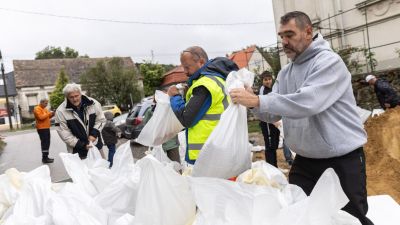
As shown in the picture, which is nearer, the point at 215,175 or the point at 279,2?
the point at 215,175

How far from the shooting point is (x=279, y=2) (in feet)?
50.4

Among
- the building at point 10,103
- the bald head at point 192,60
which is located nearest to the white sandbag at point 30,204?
the bald head at point 192,60

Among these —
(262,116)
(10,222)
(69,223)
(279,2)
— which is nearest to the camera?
(69,223)

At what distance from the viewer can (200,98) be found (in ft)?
8.21

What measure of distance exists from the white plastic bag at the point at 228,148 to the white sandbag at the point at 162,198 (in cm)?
23

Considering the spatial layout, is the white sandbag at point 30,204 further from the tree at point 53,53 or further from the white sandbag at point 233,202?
the tree at point 53,53

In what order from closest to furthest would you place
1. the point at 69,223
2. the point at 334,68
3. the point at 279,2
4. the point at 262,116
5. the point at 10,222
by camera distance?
the point at 69,223
the point at 10,222
the point at 334,68
the point at 262,116
the point at 279,2

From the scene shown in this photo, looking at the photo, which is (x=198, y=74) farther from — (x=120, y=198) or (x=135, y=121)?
(x=135, y=121)

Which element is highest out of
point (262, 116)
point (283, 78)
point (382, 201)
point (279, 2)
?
point (279, 2)

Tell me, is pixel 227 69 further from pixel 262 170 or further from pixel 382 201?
pixel 382 201

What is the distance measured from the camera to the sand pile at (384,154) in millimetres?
4762

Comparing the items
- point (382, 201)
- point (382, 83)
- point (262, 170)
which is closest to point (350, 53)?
point (382, 83)

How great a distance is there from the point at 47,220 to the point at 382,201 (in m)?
2.05

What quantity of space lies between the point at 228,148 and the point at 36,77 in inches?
1970
